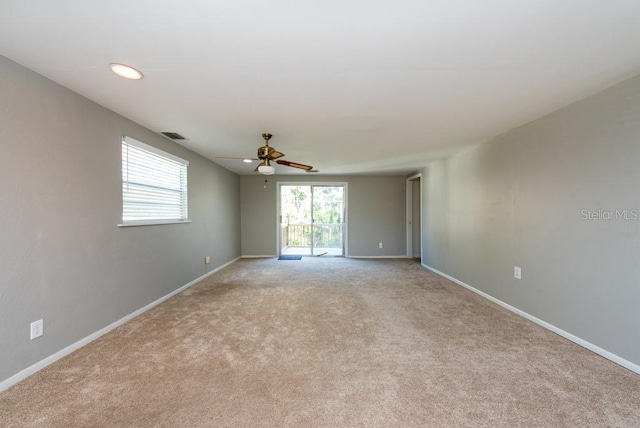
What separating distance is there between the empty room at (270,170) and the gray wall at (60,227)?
0.7 inches

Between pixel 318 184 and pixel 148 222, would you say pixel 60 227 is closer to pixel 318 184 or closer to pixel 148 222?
pixel 148 222

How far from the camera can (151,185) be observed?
130 inches

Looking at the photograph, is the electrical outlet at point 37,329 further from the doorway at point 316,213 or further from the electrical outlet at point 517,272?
the doorway at point 316,213

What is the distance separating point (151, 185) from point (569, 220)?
173 inches

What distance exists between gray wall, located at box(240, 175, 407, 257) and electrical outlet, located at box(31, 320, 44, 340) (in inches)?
197

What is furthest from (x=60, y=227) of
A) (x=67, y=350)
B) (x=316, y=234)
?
(x=316, y=234)

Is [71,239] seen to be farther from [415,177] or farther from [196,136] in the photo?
[415,177]

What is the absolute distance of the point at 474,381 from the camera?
1.82m

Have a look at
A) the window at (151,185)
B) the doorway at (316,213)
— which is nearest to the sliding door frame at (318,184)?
the doorway at (316,213)

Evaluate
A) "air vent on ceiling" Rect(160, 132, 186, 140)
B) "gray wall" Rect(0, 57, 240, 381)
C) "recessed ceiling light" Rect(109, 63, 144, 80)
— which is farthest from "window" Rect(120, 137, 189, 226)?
"recessed ceiling light" Rect(109, 63, 144, 80)

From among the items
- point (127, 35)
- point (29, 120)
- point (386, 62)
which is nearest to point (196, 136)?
point (29, 120)

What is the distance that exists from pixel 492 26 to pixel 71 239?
10.7ft

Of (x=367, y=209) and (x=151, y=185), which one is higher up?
(x=151, y=185)

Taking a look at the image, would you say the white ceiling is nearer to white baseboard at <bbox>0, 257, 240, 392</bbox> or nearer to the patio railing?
white baseboard at <bbox>0, 257, 240, 392</bbox>
